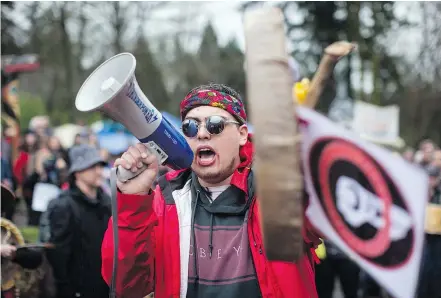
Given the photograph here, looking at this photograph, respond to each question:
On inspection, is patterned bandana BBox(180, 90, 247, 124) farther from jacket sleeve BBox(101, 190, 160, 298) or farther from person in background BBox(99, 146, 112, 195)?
person in background BBox(99, 146, 112, 195)

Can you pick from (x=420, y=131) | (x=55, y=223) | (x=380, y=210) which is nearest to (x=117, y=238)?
(x=380, y=210)

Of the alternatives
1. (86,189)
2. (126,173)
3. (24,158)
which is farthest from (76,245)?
(24,158)

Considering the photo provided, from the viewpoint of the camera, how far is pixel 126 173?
7.64 feet

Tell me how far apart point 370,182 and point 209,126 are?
755mm

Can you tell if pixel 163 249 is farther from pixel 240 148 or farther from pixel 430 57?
pixel 430 57

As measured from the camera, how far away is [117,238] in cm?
236

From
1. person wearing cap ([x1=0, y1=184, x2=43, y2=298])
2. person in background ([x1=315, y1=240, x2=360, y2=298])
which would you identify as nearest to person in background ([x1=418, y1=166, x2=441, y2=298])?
person in background ([x1=315, y1=240, x2=360, y2=298])

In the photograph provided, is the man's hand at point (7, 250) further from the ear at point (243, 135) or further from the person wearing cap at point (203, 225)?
the ear at point (243, 135)

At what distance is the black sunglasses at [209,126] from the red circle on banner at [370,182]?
28.9 inches

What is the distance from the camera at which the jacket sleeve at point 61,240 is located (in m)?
4.89

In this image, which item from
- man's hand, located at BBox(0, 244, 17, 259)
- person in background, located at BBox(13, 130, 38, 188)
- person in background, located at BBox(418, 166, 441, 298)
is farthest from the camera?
person in background, located at BBox(13, 130, 38, 188)

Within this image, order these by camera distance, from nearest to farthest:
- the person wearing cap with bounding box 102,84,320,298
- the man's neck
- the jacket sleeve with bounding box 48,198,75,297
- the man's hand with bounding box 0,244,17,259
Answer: the person wearing cap with bounding box 102,84,320,298 → the man's hand with bounding box 0,244,17,259 → the jacket sleeve with bounding box 48,198,75,297 → the man's neck

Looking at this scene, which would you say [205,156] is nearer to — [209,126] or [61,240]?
[209,126]

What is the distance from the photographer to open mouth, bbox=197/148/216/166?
263 centimetres
